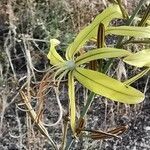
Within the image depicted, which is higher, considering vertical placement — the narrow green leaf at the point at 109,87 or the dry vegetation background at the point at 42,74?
the narrow green leaf at the point at 109,87

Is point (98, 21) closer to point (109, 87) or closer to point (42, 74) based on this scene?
point (109, 87)

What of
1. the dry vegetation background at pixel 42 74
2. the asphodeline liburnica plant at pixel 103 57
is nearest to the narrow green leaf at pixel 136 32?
the asphodeline liburnica plant at pixel 103 57

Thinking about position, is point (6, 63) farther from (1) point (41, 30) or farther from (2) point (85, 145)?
(2) point (85, 145)

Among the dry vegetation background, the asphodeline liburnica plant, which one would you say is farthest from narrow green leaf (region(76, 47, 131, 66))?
the dry vegetation background

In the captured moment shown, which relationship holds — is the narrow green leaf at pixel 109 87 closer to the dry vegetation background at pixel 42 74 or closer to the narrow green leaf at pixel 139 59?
the narrow green leaf at pixel 139 59

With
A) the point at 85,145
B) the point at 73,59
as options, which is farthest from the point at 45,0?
the point at 73,59

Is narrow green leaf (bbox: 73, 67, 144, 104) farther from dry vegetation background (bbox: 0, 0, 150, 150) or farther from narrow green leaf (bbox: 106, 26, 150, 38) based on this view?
dry vegetation background (bbox: 0, 0, 150, 150)

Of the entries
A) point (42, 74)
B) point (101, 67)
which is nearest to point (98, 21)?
point (101, 67)
